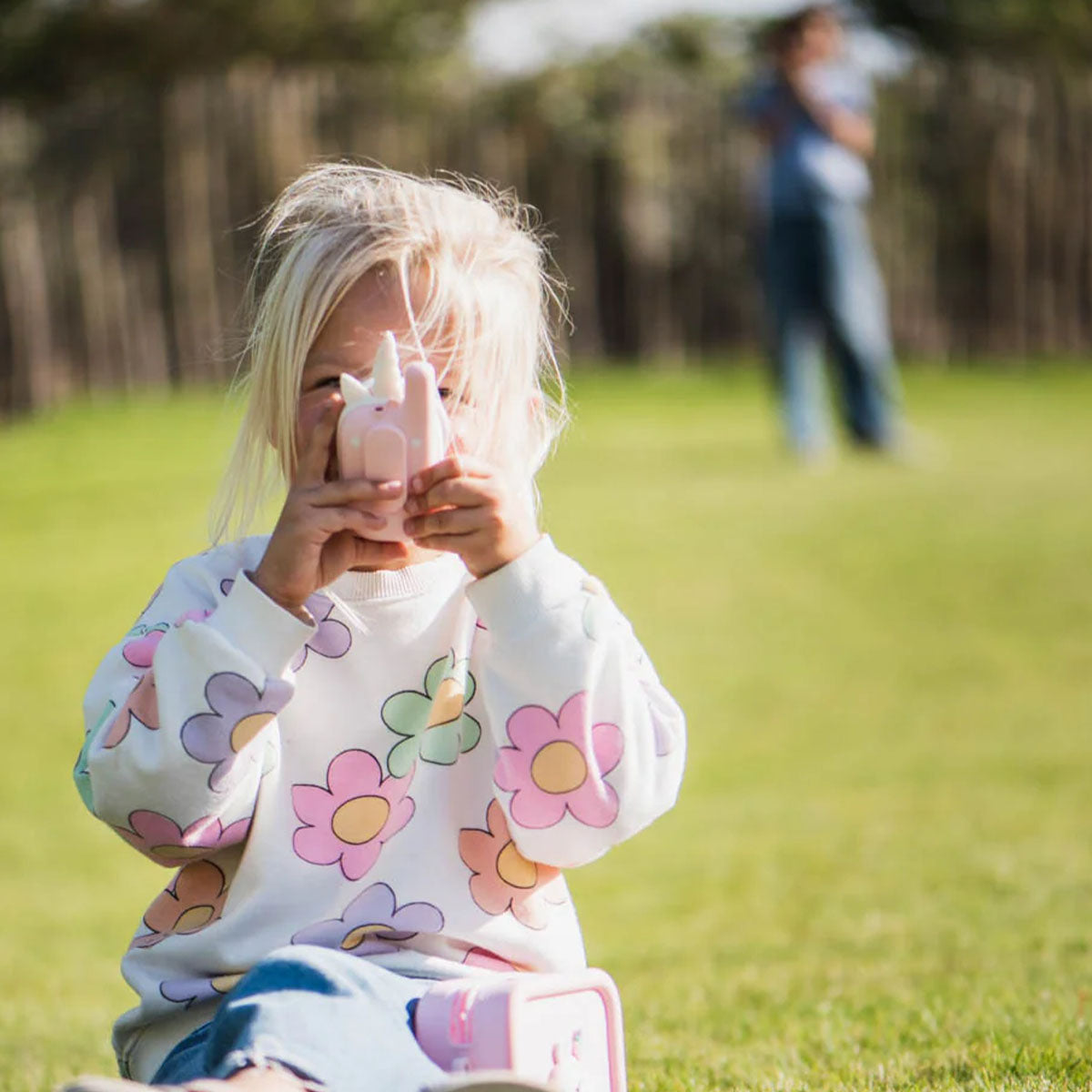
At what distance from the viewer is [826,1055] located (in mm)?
2586

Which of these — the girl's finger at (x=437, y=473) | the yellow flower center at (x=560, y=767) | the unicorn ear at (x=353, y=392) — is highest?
the unicorn ear at (x=353, y=392)

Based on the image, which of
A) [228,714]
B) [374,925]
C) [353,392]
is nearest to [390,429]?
[353,392]

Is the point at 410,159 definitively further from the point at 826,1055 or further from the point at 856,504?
the point at 826,1055

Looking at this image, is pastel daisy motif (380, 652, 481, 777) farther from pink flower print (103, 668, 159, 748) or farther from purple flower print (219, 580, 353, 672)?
pink flower print (103, 668, 159, 748)

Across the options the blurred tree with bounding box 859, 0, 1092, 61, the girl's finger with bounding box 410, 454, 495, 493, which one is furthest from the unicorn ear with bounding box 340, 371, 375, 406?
the blurred tree with bounding box 859, 0, 1092, 61

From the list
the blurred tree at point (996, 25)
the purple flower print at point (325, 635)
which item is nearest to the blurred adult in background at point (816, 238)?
the purple flower print at point (325, 635)

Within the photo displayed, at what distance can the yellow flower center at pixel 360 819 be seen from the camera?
206 cm

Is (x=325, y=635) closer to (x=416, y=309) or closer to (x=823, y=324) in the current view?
(x=416, y=309)

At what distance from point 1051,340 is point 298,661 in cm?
1231

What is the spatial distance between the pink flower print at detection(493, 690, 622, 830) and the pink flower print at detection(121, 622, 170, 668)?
42 centimetres

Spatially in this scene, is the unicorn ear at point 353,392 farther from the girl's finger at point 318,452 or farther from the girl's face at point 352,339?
the girl's face at point 352,339

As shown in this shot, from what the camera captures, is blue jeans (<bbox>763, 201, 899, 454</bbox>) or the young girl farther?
blue jeans (<bbox>763, 201, 899, 454</bbox>)

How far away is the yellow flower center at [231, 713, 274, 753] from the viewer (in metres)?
1.89

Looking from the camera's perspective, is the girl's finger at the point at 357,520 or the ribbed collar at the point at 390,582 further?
the ribbed collar at the point at 390,582
